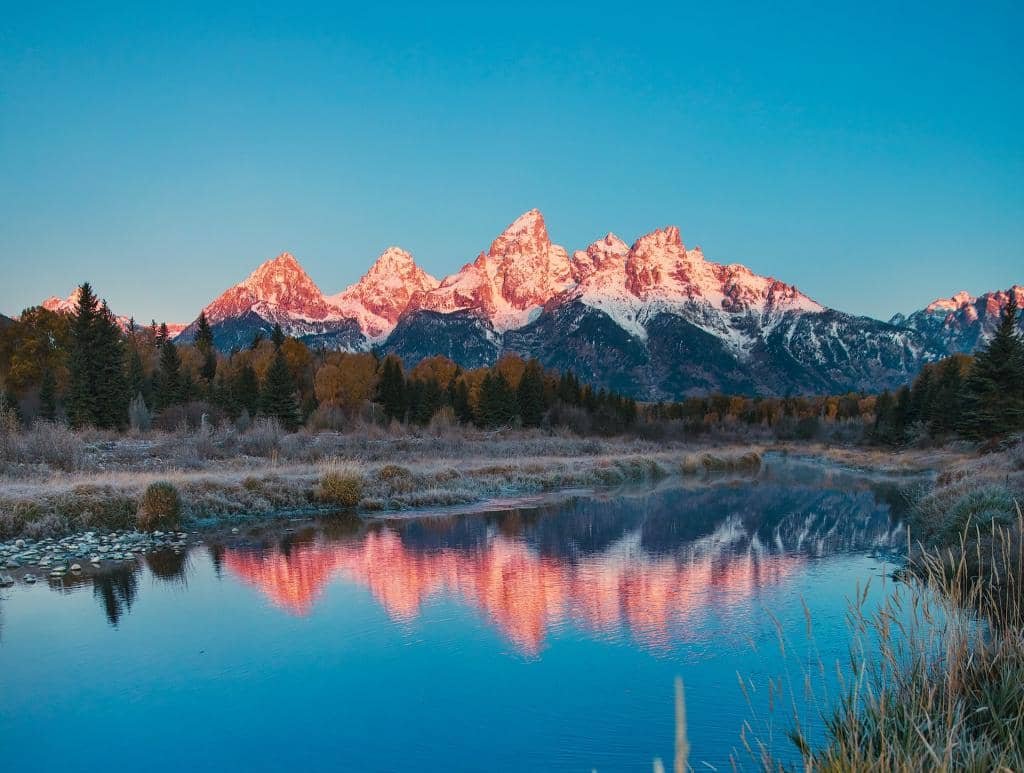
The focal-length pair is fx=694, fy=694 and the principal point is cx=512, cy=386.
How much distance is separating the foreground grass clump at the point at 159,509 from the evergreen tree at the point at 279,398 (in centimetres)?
3873

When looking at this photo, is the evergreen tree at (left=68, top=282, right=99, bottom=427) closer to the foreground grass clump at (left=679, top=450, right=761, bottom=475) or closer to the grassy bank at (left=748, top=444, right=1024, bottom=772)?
the foreground grass clump at (left=679, top=450, right=761, bottom=475)

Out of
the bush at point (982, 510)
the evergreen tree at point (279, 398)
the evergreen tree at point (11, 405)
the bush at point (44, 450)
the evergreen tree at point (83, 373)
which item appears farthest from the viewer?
the evergreen tree at point (279, 398)

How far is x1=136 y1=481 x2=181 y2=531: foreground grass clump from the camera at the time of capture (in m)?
18.7

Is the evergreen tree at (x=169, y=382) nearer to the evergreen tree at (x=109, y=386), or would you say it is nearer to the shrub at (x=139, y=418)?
the evergreen tree at (x=109, y=386)

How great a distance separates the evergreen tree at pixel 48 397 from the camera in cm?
4928

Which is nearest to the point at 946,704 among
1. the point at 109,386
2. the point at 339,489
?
the point at 339,489

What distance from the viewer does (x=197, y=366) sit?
258 feet

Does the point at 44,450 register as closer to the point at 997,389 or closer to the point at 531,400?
the point at 997,389

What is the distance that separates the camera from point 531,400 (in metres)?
77.8

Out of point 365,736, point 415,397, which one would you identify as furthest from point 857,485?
point 415,397

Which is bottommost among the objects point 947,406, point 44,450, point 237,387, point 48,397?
point 947,406

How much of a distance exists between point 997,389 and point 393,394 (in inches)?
2078

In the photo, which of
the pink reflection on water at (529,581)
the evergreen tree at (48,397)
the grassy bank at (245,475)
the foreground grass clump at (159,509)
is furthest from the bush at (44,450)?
the evergreen tree at (48,397)

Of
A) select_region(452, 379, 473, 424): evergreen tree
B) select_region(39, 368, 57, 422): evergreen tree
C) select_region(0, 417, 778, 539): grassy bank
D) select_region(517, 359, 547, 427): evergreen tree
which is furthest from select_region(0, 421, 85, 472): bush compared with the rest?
select_region(517, 359, 547, 427): evergreen tree
